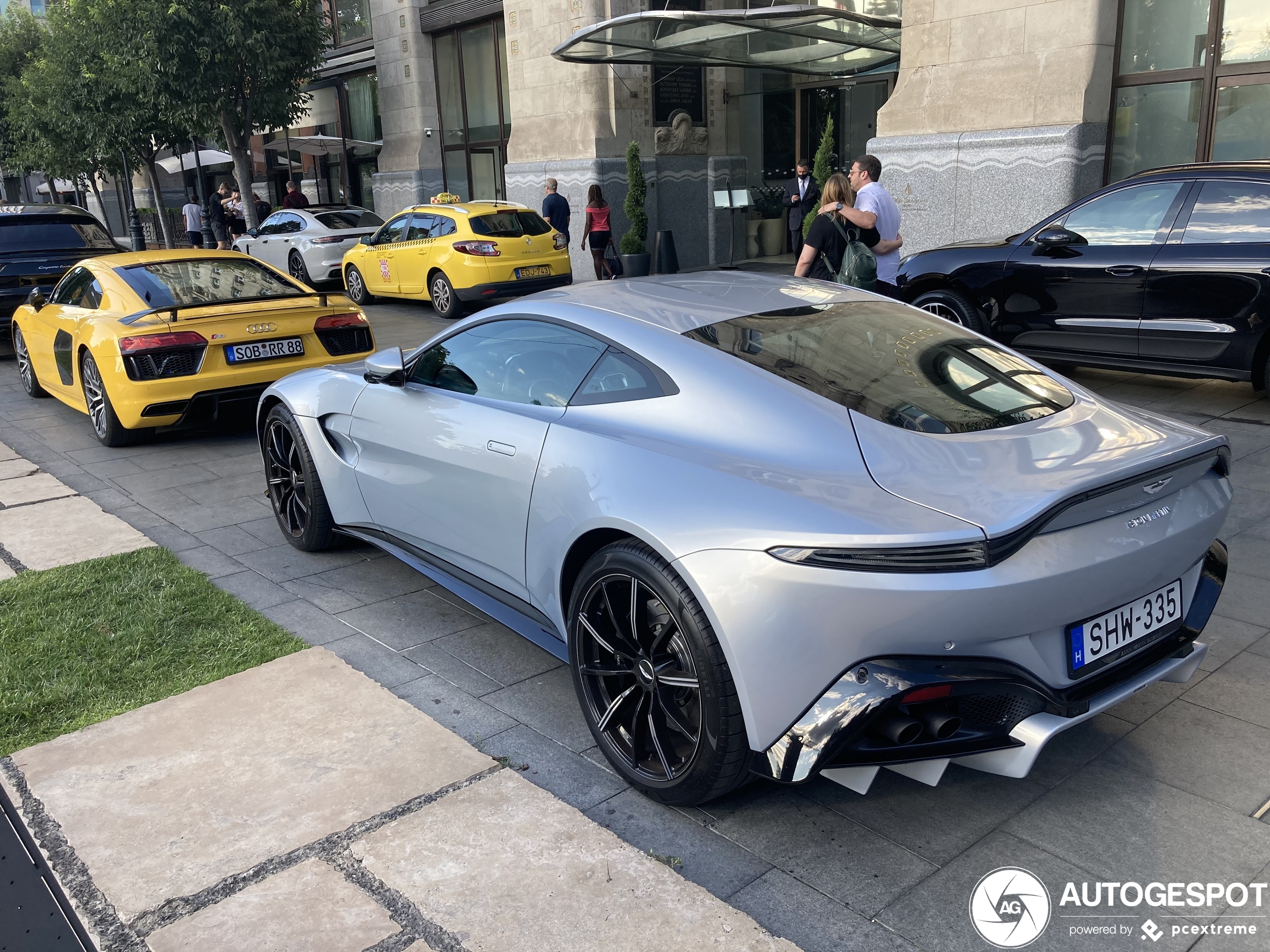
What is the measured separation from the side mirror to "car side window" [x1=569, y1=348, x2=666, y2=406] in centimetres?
122

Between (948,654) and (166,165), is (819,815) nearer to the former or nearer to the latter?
(948,654)

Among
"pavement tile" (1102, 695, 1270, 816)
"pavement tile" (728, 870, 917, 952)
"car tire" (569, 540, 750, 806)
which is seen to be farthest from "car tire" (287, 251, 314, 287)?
"pavement tile" (728, 870, 917, 952)

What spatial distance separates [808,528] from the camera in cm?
266

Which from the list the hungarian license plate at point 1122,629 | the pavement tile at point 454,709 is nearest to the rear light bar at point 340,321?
the pavement tile at point 454,709

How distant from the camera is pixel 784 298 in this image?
12.7 feet

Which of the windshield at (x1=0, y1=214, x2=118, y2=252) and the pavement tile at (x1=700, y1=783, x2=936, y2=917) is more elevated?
the windshield at (x1=0, y1=214, x2=118, y2=252)

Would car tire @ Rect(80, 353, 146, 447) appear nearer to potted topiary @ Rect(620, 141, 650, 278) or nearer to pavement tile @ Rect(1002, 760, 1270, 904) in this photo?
pavement tile @ Rect(1002, 760, 1270, 904)

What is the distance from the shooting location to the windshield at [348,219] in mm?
17781

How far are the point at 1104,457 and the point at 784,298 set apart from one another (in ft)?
4.43

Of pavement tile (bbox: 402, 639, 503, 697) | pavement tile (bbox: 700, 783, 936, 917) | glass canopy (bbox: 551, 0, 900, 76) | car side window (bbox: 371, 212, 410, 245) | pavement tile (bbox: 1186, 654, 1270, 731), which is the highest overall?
glass canopy (bbox: 551, 0, 900, 76)

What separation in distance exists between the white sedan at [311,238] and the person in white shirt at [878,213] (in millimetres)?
11012

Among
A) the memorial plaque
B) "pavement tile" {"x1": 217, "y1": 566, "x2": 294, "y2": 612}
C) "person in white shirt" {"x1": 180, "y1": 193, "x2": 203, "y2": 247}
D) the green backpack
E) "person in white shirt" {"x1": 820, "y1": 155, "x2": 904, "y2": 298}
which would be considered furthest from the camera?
"person in white shirt" {"x1": 180, "y1": 193, "x2": 203, "y2": 247}

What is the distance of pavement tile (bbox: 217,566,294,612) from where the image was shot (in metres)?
4.86

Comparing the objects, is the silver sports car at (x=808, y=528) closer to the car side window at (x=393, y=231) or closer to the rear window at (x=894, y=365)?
the rear window at (x=894, y=365)
